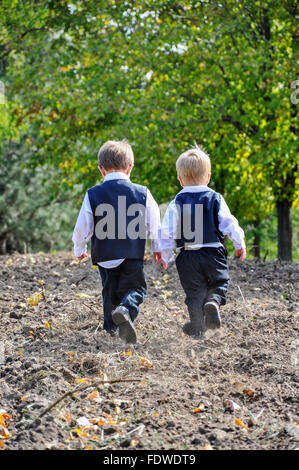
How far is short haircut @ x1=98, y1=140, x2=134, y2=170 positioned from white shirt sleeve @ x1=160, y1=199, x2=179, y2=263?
0.49m

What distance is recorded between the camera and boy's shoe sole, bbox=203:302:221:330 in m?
4.12

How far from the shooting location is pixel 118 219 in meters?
4.27

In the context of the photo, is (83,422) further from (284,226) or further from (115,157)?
(284,226)

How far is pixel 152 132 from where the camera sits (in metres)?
10.4

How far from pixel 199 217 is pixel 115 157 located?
79cm

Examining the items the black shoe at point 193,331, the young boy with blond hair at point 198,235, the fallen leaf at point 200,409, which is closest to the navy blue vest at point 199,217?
the young boy with blond hair at point 198,235

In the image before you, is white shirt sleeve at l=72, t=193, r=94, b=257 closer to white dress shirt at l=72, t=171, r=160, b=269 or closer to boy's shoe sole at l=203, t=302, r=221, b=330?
white dress shirt at l=72, t=171, r=160, b=269

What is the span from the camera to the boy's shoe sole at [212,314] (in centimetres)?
412

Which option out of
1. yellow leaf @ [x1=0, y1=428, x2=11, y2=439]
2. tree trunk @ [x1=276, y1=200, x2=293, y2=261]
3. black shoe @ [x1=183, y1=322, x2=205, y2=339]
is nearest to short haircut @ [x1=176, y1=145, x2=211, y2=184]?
black shoe @ [x1=183, y1=322, x2=205, y2=339]

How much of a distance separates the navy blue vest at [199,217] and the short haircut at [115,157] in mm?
508

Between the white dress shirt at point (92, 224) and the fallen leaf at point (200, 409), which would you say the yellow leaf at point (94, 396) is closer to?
the fallen leaf at point (200, 409)

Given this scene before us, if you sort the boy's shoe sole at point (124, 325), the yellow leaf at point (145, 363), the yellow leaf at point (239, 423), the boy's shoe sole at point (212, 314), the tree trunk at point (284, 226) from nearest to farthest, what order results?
the yellow leaf at point (239, 423) → the yellow leaf at point (145, 363) → the boy's shoe sole at point (124, 325) → the boy's shoe sole at point (212, 314) → the tree trunk at point (284, 226)
